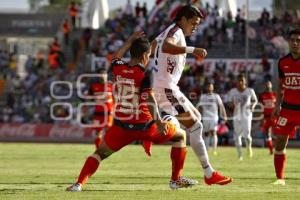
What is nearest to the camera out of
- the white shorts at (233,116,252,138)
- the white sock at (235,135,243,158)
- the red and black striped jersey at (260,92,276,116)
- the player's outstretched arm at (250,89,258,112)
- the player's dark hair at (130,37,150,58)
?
the player's dark hair at (130,37,150,58)

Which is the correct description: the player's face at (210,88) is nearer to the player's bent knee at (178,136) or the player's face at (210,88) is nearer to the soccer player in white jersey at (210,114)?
the soccer player in white jersey at (210,114)

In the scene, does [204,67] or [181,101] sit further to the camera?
[204,67]

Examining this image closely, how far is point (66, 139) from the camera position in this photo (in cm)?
4247

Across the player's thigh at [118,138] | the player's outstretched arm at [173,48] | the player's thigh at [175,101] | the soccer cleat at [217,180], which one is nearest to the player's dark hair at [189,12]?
the player's outstretched arm at [173,48]

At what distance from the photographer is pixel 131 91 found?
1370cm

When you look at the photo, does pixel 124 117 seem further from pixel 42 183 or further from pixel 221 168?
pixel 221 168

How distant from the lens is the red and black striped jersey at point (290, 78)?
15820mm

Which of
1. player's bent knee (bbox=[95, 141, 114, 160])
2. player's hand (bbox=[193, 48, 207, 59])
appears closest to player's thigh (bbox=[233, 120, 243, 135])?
player's bent knee (bbox=[95, 141, 114, 160])

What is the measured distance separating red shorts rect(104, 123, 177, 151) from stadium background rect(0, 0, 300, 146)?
2604 centimetres

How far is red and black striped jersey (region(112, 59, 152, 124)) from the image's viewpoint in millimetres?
13664

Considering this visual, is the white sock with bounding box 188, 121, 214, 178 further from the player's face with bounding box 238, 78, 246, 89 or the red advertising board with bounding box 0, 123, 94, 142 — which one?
the red advertising board with bounding box 0, 123, 94, 142

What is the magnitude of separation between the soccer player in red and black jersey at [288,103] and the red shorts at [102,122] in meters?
12.8

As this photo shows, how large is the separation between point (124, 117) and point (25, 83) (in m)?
34.0

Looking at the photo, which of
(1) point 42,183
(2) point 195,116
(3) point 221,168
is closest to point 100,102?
(3) point 221,168
